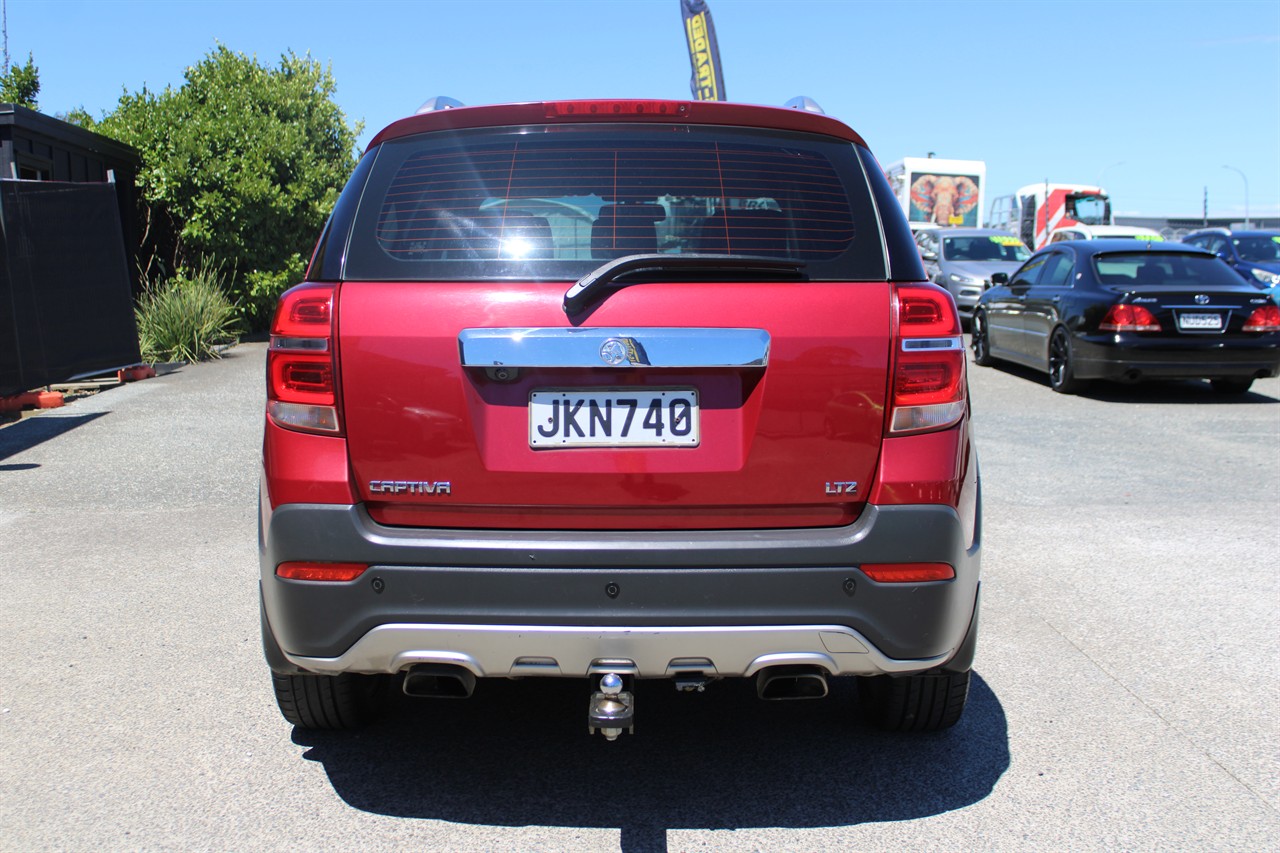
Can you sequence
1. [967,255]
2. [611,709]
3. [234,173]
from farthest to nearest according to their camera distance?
[967,255]
[234,173]
[611,709]

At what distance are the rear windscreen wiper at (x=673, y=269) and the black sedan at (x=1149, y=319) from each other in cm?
942

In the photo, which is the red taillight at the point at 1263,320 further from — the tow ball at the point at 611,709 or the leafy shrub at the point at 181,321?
the leafy shrub at the point at 181,321

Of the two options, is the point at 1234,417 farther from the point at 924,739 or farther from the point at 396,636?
the point at 396,636

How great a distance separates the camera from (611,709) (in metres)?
2.95

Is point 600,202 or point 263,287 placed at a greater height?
point 600,202

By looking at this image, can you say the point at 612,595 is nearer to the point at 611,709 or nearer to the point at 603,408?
the point at 611,709

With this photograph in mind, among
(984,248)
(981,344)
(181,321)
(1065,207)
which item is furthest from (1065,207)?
(181,321)

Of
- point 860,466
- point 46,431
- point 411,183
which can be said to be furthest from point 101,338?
point 860,466

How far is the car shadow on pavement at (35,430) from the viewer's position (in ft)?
30.2

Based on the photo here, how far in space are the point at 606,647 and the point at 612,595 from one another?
13 cm

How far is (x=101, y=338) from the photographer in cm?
1220

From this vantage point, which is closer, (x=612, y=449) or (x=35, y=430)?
(x=612, y=449)

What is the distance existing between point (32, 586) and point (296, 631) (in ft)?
10.3

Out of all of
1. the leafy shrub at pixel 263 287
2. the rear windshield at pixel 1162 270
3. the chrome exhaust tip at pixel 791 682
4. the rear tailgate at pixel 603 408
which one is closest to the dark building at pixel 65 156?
the leafy shrub at pixel 263 287
